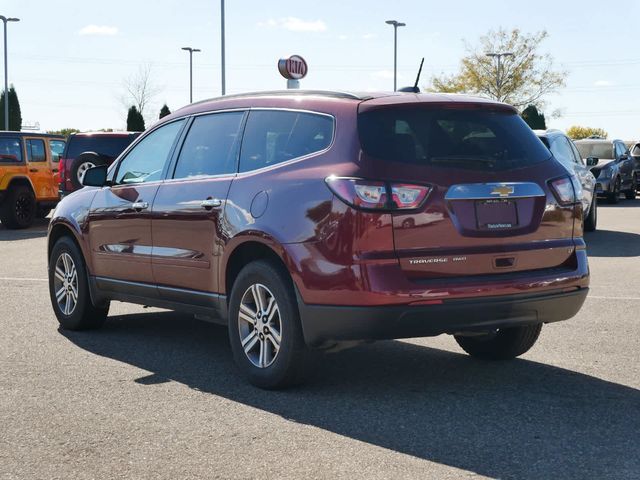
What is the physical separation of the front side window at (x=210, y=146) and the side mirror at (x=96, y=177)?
3.39 feet

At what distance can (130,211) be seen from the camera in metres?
7.57

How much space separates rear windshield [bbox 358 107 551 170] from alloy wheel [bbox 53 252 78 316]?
351cm

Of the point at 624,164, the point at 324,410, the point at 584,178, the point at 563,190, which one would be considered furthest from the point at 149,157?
the point at 624,164

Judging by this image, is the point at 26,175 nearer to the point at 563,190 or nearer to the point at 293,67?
the point at 293,67

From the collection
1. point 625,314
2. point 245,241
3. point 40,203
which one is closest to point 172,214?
point 245,241

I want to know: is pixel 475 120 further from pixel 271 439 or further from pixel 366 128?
pixel 271 439

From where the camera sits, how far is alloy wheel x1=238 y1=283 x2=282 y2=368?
20.1ft

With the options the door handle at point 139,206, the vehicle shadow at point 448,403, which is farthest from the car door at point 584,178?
the door handle at point 139,206

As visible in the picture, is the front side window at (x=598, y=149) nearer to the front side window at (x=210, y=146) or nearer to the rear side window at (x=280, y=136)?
the front side window at (x=210, y=146)

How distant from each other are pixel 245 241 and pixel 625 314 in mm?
4166

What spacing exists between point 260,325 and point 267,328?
0.19ft

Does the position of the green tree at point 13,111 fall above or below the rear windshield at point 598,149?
above

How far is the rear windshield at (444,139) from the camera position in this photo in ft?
18.8

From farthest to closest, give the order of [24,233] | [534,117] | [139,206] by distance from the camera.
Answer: [534,117] → [24,233] → [139,206]
